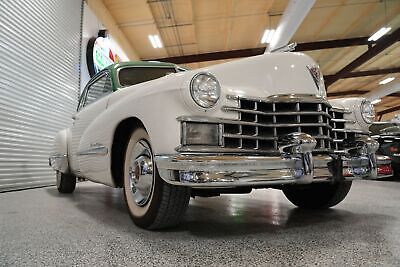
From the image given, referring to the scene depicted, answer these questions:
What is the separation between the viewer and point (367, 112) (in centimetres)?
225

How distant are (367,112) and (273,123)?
3.09 feet

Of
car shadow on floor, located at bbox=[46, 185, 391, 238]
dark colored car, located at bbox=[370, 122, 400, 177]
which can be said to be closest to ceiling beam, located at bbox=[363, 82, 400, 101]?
dark colored car, located at bbox=[370, 122, 400, 177]

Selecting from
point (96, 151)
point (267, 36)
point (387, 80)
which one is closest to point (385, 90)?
point (387, 80)

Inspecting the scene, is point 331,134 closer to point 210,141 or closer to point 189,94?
point 210,141

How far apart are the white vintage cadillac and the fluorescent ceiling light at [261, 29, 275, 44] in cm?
719

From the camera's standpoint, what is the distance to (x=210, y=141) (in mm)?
1585

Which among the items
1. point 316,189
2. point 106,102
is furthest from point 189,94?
point 316,189

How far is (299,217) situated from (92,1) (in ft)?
21.9

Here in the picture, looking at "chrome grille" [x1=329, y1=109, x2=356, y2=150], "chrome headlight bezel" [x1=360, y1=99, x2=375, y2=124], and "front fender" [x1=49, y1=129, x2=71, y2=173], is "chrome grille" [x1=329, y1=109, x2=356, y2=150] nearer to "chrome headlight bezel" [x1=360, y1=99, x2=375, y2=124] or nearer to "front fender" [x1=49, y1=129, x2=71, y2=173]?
"chrome headlight bezel" [x1=360, y1=99, x2=375, y2=124]

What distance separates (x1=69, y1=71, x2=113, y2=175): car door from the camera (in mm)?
2648

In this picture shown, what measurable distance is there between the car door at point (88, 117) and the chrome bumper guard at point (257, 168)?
3.68ft

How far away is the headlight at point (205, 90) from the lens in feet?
5.13

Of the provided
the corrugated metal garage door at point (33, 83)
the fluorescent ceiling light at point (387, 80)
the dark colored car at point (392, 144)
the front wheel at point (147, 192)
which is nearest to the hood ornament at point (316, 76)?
the front wheel at point (147, 192)

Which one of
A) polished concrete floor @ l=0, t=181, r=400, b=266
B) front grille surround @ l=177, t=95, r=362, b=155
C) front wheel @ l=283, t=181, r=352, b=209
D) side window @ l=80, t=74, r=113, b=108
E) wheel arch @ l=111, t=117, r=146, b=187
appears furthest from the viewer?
side window @ l=80, t=74, r=113, b=108
